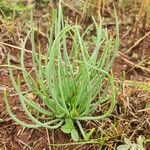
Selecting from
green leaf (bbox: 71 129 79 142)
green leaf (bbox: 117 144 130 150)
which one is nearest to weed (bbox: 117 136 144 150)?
green leaf (bbox: 117 144 130 150)

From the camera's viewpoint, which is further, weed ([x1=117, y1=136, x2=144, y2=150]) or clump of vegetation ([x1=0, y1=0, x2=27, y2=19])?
clump of vegetation ([x1=0, y1=0, x2=27, y2=19])

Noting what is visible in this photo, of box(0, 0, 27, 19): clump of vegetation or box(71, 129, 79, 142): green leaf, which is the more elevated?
box(0, 0, 27, 19): clump of vegetation

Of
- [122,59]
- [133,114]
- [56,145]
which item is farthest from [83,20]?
[56,145]

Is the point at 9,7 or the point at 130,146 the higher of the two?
the point at 9,7

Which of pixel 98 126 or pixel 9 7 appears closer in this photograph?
pixel 98 126


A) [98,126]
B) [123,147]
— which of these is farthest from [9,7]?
[123,147]

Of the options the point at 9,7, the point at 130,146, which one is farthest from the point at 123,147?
the point at 9,7

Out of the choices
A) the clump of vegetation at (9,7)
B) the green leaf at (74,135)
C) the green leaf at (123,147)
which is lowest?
the green leaf at (123,147)

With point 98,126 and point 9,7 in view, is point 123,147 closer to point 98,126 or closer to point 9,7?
point 98,126

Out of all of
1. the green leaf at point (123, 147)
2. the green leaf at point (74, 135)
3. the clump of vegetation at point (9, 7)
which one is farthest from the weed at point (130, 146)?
the clump of vegetation at point (9, 7)

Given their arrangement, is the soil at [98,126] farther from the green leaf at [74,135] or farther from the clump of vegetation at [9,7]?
the clump of vegetation at [9,7]

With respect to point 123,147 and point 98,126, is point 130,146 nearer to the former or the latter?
point 123,147

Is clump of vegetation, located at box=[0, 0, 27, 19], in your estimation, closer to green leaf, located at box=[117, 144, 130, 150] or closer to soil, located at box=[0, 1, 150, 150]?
soil, located at box=[0, 1, 150, 150]
